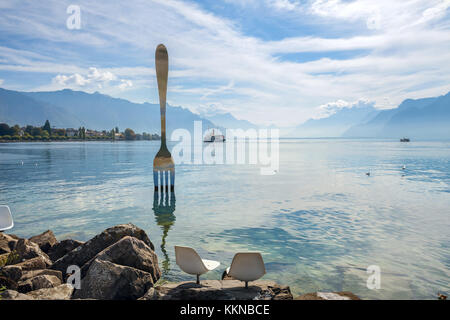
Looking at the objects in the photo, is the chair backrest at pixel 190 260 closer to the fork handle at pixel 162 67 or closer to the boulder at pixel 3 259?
the boulder at pixel 3 259

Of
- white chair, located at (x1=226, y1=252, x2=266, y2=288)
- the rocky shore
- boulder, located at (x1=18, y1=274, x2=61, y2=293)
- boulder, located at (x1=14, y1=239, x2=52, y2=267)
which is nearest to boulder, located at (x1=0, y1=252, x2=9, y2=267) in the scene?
the rocky shore

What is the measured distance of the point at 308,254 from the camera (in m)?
11.5

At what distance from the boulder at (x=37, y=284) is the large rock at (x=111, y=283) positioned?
2.44 ft

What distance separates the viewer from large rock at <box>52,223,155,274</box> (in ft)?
29.9

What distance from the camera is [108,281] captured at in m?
7.53

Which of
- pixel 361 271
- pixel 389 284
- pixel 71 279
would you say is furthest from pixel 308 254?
pixel 71 279

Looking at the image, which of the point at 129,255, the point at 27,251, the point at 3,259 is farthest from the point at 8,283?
the point at 129,255

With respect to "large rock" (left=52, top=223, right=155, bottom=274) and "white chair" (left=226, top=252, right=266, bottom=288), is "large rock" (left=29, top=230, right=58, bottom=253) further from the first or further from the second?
"white chair" (left=226, top=252, right=266, bottom=288)

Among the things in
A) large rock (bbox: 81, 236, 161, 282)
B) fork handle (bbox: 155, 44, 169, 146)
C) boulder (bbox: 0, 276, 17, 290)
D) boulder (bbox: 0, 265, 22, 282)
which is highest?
fork handle (bbox: 155, 44, 169, 146)

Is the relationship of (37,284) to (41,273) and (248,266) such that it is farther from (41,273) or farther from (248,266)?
(248,266)

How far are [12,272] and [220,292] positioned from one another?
17.5 ft

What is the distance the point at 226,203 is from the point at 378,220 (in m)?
9.05
